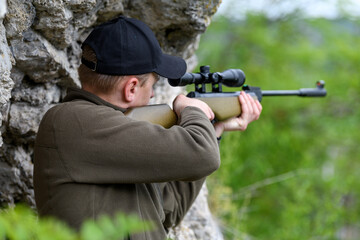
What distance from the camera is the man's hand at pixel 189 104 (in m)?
2.85

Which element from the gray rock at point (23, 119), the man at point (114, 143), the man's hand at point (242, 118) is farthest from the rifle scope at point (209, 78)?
the gray rock at point (23, 119)

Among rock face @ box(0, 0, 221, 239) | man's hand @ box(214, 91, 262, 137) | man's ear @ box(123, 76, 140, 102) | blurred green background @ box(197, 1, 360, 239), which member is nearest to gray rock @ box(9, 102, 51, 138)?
rock face @ box(0, 0, 221, 239)

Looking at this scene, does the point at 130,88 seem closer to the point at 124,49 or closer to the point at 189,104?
the point at 124,49

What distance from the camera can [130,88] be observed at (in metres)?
2.63

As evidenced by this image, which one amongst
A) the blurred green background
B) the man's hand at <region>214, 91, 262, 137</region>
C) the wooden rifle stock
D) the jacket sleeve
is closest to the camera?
the jacket sleeve

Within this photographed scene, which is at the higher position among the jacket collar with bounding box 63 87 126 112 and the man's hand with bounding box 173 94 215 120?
the jacket collar with bounding box 63 87 126 112

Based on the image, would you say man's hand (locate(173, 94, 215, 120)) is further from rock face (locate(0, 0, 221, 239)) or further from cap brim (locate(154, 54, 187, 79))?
rock face (locate(0, 0, 221, 239))

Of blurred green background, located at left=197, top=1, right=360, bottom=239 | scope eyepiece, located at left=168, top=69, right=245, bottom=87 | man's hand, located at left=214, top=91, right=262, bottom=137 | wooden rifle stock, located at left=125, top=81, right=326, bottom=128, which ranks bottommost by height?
blurred green background, located at left=197, top=1, right=360, bottom=239

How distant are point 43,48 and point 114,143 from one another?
1110 millimetres

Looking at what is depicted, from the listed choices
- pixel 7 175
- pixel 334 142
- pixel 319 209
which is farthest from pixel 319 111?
pixel 7 175

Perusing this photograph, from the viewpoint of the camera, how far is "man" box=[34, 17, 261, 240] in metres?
2.33

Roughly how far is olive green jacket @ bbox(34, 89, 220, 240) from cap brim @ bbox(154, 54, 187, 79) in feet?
1.20

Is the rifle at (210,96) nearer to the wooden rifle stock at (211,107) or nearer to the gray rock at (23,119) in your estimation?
the wooden rifle stock at (211,107)

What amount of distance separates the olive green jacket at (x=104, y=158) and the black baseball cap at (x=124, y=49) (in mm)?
225
